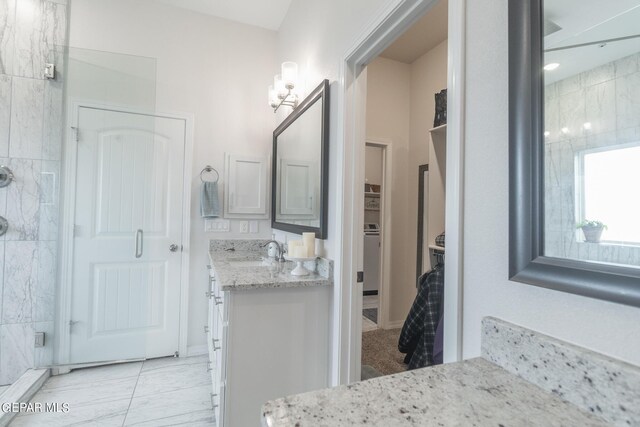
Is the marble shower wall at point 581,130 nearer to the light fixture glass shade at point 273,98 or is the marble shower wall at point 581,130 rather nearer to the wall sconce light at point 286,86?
the wall sconce light at point 286,86

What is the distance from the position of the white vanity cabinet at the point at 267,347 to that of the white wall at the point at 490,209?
0.94 m

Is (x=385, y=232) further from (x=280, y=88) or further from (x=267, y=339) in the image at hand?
(x=267, y=339)

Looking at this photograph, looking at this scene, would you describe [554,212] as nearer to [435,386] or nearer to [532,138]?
[532,138]

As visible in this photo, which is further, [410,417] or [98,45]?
[98,45]

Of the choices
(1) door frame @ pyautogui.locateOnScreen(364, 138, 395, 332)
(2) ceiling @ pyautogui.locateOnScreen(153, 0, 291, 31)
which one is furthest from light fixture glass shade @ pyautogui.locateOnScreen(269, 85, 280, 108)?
(1) door frame @ pyautogui.locateOnScreen(364, 138, 395, 332)

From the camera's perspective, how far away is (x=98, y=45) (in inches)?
99.4

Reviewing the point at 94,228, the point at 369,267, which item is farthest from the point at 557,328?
the point at 369,267

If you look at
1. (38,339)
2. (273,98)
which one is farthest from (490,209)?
(38,339)

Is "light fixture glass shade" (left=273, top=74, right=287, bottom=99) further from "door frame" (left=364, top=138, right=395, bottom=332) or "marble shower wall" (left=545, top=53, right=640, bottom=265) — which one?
"marble shower wall" (left=545, top=53, right=640, bottom=265)

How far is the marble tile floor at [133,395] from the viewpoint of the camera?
1.86 meters

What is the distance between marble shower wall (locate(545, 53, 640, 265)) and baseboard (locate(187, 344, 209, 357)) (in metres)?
2.81

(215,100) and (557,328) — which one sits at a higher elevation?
(215,100)

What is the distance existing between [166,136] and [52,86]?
0.85 m

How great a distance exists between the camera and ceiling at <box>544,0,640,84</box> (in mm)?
569
